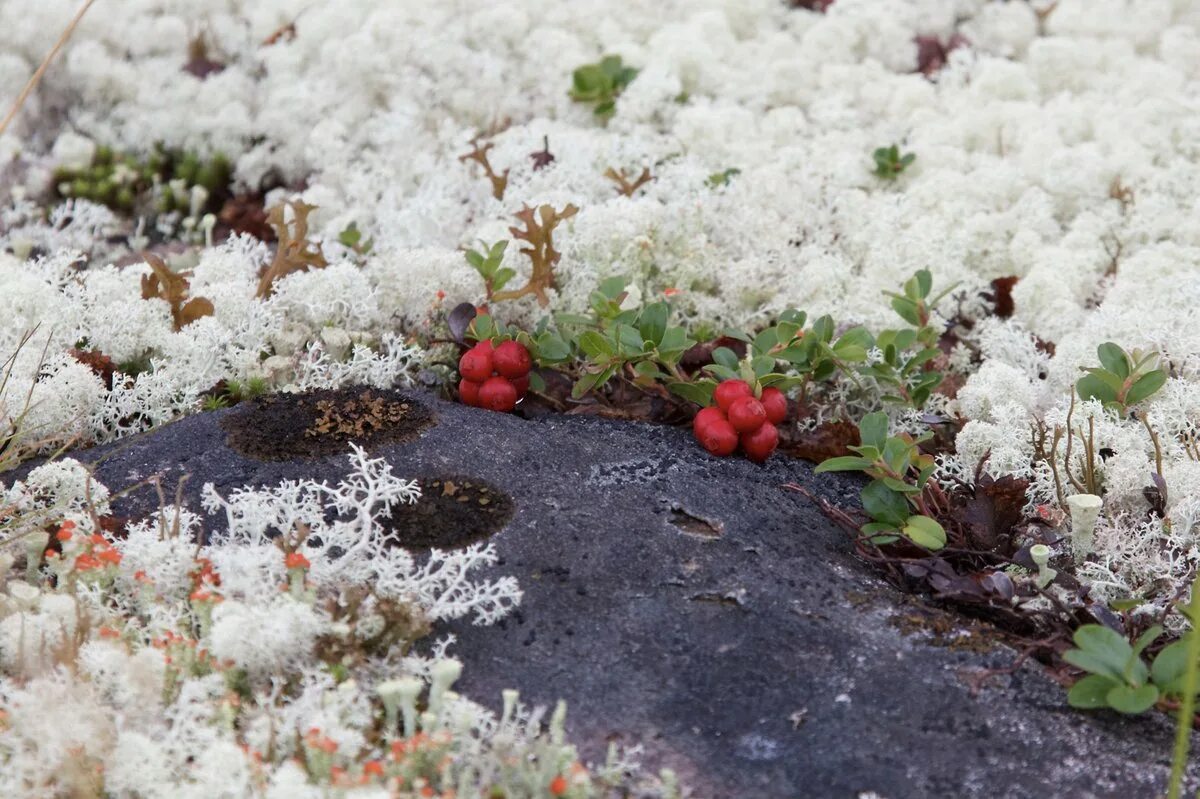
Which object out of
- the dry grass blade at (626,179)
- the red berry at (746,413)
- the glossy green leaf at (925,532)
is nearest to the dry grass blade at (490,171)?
the dry grass blade at (626,179)

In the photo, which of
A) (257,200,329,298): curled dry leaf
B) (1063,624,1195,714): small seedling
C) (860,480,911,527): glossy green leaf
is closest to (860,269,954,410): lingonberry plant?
(860,480,911,527): glossy green leaf

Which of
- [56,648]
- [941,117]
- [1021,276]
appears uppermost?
[941,117]

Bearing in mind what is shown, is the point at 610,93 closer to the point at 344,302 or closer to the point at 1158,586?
the point at 344,302

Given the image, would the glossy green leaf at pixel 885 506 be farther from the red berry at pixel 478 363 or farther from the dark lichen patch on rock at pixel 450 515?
the red berry at pixel 478 363

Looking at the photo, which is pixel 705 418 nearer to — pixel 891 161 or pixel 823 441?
pixel 823 441

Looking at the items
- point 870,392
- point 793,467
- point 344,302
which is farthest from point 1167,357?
point 344,302
